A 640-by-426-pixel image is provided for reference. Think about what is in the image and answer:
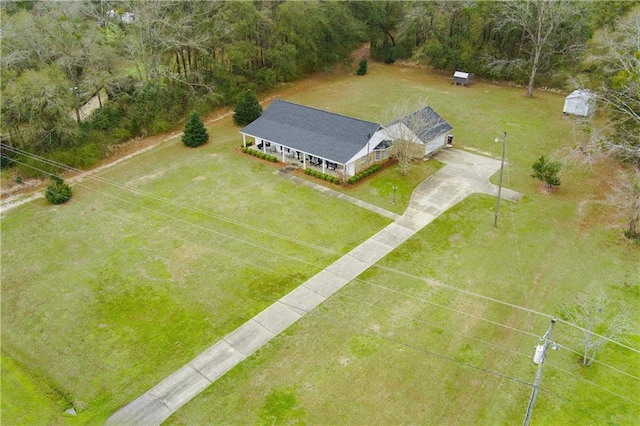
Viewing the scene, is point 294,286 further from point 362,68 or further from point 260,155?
point 362,68

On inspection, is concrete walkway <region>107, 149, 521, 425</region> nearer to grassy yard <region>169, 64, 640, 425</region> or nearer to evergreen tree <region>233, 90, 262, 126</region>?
grassy yard <region>169, 64, 640, 425</region>

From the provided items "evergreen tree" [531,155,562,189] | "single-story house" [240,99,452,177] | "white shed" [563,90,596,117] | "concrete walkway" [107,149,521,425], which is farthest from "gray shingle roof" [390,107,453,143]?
"white shed" [563,90,596,117]

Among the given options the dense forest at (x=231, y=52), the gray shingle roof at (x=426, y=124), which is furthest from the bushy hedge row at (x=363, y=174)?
the dense forest at (x=231, y=52)

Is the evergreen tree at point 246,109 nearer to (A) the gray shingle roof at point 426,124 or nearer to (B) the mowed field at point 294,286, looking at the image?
(B) the mowed field at point 294,286

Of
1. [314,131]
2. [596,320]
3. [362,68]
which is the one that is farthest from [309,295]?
[362,68]

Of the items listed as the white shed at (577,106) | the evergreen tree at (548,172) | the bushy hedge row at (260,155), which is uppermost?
the white shed at (577,106)

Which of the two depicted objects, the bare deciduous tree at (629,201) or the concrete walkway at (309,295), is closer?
the concrete walkway at (309,295)
